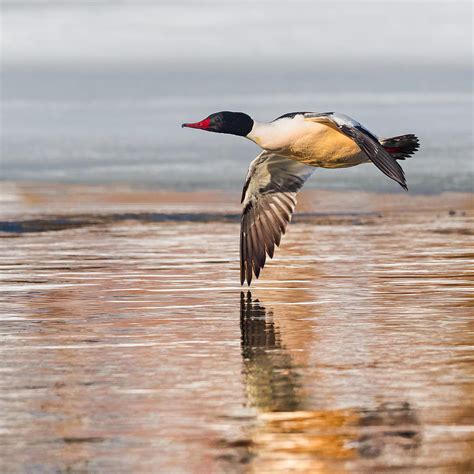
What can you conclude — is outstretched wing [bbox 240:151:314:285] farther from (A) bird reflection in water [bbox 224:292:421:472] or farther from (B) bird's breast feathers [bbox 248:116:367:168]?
(A) bird reflection in water [bbox 224:292:421:472]

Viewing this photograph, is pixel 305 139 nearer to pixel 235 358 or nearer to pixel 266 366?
pixel 235 358

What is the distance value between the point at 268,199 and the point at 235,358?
5.92 m

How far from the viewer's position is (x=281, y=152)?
14.5 m

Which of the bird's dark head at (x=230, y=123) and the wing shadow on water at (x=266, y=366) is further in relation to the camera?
the bird's dark head at (x=230, y=123)

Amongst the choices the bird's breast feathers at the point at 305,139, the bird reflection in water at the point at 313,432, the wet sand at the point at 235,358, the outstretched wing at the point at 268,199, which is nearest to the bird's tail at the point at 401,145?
the bird's breast feathers at the point at 305,139

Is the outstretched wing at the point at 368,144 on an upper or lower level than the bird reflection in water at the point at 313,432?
upper

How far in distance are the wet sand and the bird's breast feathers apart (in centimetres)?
135

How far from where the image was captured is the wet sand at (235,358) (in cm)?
738

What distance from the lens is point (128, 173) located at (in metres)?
44.9

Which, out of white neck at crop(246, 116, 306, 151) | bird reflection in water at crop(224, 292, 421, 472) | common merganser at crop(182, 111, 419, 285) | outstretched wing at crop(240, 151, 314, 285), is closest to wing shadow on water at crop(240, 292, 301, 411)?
bird reflection in water at crop(224, 292, 421, 472)

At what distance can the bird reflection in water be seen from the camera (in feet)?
23.4

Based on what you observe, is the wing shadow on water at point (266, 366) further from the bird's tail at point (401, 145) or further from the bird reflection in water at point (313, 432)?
the bird's tail at point (401, 145)

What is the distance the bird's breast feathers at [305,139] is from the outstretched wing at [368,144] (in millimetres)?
133

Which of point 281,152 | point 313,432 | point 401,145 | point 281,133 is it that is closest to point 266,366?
point 313,432
